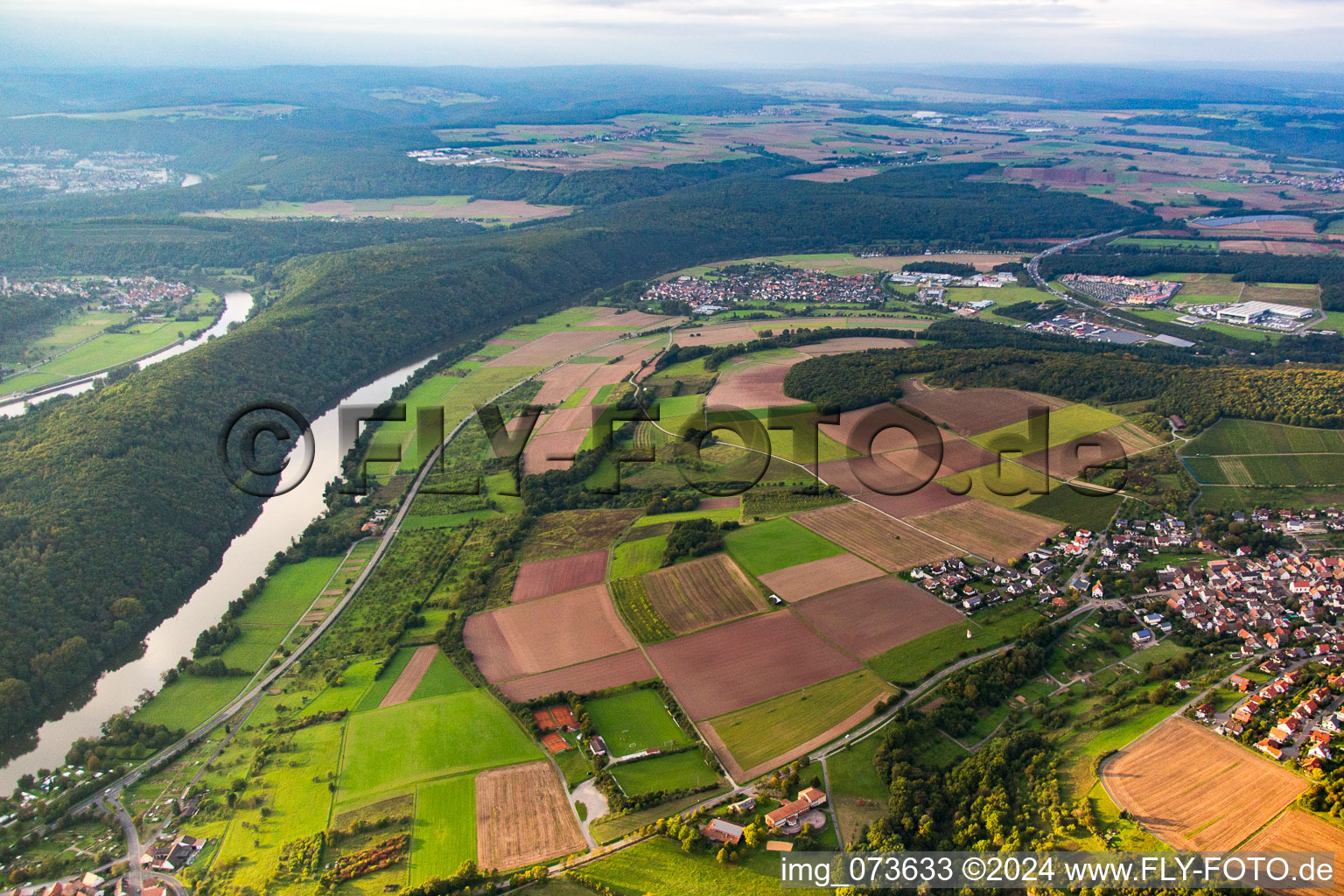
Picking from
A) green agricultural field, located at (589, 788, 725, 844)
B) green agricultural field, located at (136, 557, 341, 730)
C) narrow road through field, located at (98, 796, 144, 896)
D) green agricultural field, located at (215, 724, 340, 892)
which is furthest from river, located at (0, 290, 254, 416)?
green agricultural field, located at (589, 788, 725, 844)

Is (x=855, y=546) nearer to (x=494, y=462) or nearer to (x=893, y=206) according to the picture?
(x=494, y=462)

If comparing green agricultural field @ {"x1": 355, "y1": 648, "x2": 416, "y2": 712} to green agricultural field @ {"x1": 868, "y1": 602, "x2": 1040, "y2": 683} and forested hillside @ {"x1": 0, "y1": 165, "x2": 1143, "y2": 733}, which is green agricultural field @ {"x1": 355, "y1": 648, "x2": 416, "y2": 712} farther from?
green agricultural field @ {"x1": 868, "y1": 602, "x2": 1040, "y2": 683}

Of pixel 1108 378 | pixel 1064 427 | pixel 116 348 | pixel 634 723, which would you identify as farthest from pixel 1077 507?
pixel 116 348

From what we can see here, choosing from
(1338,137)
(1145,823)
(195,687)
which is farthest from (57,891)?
(1338,137)

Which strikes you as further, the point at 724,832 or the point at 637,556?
the point at 637,556

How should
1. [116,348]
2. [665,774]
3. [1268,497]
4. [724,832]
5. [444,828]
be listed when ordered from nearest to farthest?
[724,832], [444,828], [665,774], [1268,497], [116,348]

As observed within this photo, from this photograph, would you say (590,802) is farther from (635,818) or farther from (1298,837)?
(1298,837)
